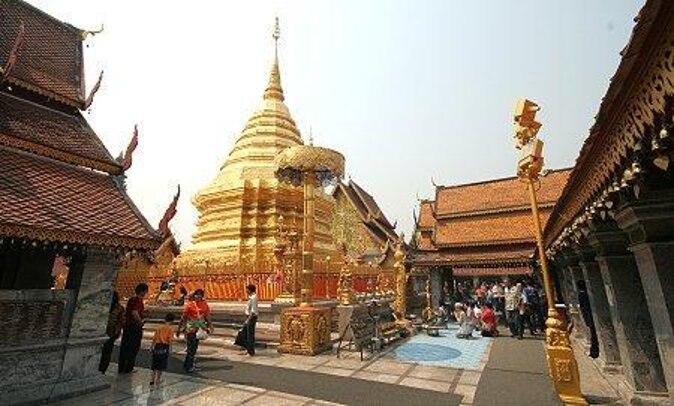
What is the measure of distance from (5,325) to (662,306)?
7.95 m

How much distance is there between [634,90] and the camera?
7.93 feet

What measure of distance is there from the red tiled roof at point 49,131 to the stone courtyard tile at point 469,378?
7.51 m

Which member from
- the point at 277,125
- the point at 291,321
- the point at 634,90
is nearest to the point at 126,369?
the point at 291,321

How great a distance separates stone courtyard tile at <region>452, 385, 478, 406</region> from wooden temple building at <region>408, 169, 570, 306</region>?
10.7m

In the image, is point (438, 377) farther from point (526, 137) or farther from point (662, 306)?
point (526, 137)

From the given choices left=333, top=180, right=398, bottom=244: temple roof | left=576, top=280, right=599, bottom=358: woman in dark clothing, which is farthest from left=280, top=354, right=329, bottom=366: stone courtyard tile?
left=333, top=180, right=398, bottom=244: temple roof

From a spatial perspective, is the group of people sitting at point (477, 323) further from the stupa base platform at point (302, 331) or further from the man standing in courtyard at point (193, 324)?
the man standing in courtyard at point (193, 324)

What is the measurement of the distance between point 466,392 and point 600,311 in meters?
3.36

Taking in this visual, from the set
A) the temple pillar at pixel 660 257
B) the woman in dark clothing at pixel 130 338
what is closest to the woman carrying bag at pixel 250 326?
the woman in dark clothing at pixel 130 338

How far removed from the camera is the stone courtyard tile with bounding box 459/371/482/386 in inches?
255

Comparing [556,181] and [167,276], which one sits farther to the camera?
[556,181]

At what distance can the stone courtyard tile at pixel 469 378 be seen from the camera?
647 cm

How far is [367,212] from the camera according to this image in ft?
91.7

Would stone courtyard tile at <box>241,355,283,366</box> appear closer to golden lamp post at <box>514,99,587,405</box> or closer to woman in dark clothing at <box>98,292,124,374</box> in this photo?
woman in dark clothing at <box>98,292,124,374</box>
